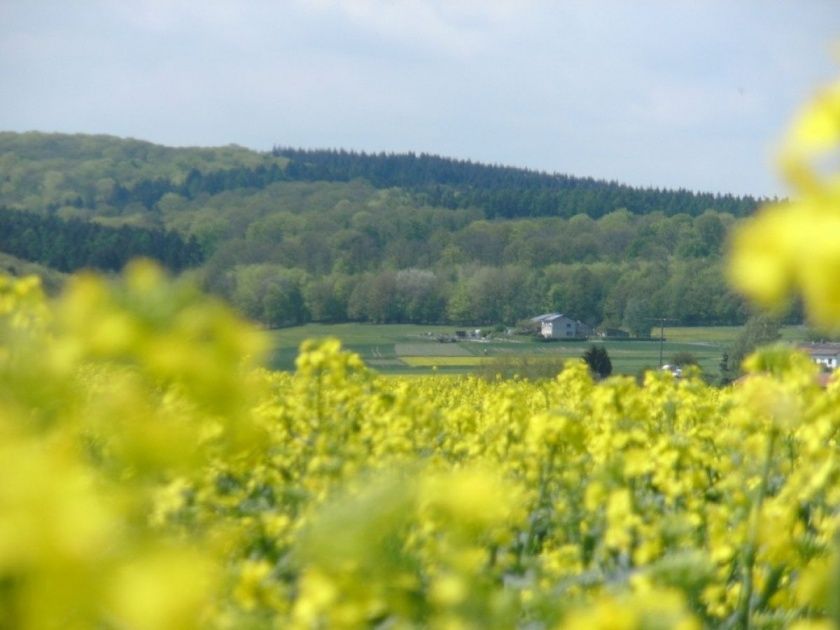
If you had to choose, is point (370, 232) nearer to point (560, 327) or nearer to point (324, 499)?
point (560, 327)

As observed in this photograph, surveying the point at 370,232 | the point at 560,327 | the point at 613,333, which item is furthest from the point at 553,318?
the point at 370,232

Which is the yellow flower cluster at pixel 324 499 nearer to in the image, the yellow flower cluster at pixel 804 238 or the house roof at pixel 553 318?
the yellow flower cluster at pixel 804 238

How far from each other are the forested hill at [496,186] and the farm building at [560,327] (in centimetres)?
2662

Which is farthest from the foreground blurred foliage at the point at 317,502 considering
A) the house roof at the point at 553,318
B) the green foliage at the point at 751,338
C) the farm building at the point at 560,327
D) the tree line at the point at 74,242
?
the house roof at the point at 553,318

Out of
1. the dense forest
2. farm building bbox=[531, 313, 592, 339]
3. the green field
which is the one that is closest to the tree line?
the dense forest

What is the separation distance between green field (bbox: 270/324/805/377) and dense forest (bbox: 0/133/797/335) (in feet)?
2.25

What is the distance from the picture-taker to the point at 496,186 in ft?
397

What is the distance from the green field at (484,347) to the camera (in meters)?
28.6

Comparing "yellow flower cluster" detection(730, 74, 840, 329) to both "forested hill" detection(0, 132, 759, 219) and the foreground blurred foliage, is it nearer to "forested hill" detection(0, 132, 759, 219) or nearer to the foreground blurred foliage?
the foreground blurred foliage

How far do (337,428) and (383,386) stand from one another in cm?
81

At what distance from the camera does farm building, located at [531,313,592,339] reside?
4247cm

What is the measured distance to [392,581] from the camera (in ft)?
5.03

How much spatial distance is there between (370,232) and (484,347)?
29.8 metres

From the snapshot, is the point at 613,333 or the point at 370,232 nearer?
the point at 613,333
